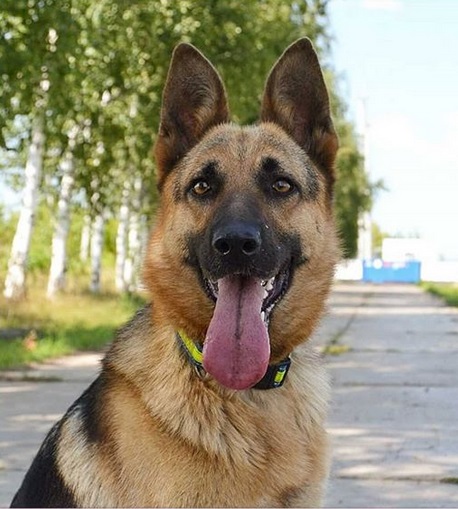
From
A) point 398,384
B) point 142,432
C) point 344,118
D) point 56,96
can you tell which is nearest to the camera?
point 142,432

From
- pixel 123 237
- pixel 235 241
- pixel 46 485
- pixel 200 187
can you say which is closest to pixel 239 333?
pixel 235 241

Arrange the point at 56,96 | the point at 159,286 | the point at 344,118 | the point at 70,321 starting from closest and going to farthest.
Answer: the point at 159,286 → the point at 56,96 → the point at 70,321 → the point at 344,118

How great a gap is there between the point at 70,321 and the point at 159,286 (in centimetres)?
1359

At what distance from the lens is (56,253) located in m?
22.8

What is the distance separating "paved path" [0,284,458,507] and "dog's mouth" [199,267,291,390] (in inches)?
22.5

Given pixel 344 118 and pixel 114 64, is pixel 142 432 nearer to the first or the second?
pixel 114 64

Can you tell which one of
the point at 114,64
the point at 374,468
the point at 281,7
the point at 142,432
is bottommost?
the point at 374,468

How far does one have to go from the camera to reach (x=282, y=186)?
4.51 meters

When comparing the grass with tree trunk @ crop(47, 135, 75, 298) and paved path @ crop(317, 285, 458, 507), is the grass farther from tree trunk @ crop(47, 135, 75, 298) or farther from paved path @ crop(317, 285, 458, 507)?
paved path @ crop(317, 285, 458, 507)

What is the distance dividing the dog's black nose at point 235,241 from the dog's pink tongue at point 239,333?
0.57ft

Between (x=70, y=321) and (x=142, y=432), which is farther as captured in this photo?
(x=70, y=321)

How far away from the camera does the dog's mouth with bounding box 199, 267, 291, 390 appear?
4.24 m

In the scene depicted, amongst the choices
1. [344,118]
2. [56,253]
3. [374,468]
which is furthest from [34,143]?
[344,118]

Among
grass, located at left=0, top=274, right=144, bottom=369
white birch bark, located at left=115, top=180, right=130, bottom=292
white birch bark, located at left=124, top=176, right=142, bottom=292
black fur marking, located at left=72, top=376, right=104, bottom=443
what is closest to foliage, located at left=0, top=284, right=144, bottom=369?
grass, located at left=0, top=274, right=144, bottom=369
